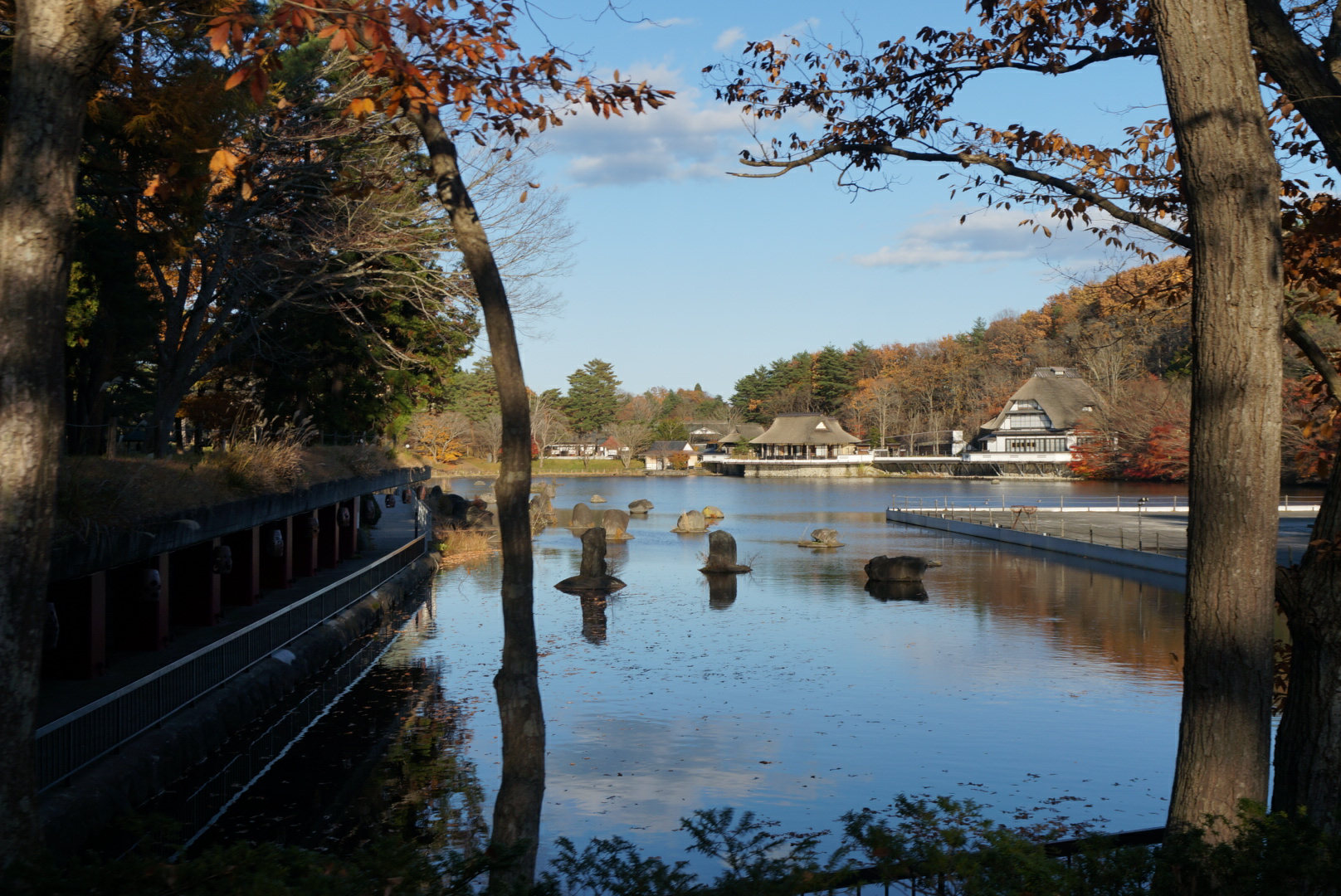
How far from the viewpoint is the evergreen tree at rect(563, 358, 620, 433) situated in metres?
106

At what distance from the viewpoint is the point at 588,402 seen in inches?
4166

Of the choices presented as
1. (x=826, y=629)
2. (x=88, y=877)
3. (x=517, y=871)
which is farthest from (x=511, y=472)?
(x=826, y=629)

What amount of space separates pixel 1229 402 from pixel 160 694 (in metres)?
9.66

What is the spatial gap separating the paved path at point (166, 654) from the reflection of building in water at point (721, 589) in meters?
8.52

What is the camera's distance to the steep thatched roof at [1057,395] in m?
85.0

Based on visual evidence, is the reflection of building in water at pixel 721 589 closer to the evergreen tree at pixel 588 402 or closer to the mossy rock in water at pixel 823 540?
the mossy rock in water at pixel 823 540

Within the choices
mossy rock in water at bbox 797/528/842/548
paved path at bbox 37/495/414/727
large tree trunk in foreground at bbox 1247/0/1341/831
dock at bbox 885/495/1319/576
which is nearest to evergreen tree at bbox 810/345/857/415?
dock at bbox 885/495/1319/576

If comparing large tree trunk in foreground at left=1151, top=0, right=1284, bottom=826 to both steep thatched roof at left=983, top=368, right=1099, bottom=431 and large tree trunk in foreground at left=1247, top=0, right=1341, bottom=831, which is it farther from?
steep thatched roof at left=983, top=368, right=1099, bottom=431

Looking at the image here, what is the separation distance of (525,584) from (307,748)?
29.0 ft

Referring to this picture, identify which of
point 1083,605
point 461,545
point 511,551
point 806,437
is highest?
point 806,437

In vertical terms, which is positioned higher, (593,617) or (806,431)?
(806,431)

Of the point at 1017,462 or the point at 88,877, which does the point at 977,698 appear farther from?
the point at 1017,462

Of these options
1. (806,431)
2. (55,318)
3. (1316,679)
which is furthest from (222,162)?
(806,431)

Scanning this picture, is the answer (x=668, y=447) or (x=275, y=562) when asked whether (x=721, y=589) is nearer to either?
(x=275, y=562)
